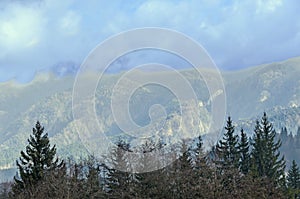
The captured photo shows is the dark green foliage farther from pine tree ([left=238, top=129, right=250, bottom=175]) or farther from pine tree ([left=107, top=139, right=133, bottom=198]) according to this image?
pine tree ([left=238, top=129, right=250, bottom=175])

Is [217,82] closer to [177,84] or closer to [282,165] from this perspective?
[282,165]

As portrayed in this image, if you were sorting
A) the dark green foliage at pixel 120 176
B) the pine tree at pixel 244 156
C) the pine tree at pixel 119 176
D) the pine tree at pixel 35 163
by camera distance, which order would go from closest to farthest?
the dark green foliage at pixel 120 176 → the pine tree at pixel 119 176 → the pine tree at pixel 35 163 → the pine tree at pixel 244 156

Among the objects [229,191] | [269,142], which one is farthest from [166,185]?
[269,142]

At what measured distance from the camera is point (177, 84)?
65.3 m

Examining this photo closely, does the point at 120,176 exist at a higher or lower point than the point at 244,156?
lower

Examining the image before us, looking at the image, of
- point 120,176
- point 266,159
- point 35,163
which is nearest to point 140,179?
point 120,176

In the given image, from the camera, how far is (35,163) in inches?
2579

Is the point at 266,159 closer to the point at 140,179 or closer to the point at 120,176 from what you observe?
the point at 140,179

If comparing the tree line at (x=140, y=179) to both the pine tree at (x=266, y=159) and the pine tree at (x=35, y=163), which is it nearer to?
the pine tree at (x=35, y=163)

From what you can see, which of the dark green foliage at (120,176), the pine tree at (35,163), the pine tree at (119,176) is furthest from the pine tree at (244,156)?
the pine tree at (35,163)

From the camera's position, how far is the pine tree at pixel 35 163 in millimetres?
63875

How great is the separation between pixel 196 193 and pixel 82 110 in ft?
93.1

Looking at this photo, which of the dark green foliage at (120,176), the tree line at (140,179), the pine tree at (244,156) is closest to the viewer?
the tree line at (140,179)

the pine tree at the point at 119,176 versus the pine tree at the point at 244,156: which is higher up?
the pine tree at the point at 244,156
